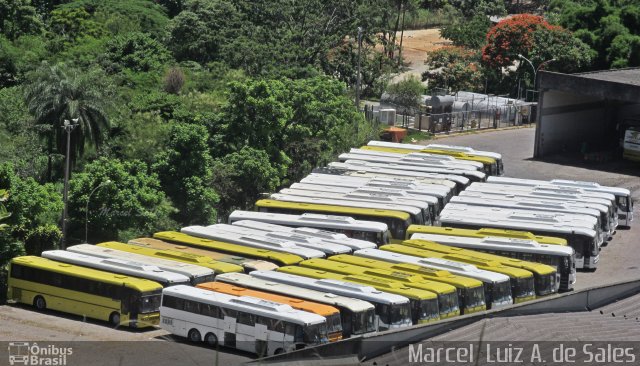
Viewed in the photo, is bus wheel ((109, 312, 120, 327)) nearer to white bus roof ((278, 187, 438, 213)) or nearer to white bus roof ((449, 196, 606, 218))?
white bus roof ((278, 187, 438, 213))

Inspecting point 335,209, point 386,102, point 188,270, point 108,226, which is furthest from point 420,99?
point 188,270

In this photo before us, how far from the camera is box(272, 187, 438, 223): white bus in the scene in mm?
54906

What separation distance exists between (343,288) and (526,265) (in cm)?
973

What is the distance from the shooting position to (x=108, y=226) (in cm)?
5062

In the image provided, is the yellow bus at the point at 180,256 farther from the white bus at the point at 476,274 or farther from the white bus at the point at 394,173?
the white bus at the point at 394,173

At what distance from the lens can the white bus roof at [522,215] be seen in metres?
54.2

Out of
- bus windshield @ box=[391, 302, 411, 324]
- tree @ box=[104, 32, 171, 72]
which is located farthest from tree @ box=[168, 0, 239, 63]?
bus windshield @ box=[391, 302, 411, 324]

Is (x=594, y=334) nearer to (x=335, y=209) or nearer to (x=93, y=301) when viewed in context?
(x=93, y=301)

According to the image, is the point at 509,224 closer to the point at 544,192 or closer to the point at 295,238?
the point at 544,192

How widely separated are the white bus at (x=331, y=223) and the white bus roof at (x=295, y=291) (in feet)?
31.9

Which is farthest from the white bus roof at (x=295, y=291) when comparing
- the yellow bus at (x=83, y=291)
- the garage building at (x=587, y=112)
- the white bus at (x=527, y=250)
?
the garage building at (x=587, y=112)

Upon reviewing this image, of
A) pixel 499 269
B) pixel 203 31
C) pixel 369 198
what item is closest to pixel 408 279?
pixel 499 269

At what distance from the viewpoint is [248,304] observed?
38906 millimetres

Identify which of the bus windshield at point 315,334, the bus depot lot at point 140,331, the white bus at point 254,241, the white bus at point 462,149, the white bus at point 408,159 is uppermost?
the white bus at point 462,149
